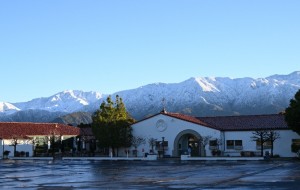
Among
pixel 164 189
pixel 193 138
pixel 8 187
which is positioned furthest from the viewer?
pixel 193 138

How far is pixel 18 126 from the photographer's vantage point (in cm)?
7900

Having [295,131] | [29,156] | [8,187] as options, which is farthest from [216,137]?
[8,187]

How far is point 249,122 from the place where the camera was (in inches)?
2482

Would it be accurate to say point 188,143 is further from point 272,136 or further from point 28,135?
point 28,135

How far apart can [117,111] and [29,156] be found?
1416 cm

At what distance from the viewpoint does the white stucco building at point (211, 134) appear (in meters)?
59.1

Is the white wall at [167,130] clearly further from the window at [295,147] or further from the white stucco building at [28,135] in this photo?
the white stucco building at [28,135]

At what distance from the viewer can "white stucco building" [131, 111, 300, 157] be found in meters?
59.1

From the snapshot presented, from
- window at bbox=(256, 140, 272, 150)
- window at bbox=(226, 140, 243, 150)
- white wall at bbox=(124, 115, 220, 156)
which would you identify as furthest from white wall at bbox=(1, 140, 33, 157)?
window at bbox=(256, 140, 272, 150)

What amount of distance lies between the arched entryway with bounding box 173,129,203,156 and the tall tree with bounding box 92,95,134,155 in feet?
20.4

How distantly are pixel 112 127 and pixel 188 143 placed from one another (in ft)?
32.5

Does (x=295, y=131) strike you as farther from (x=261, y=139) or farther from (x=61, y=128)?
(x=61, y=128)

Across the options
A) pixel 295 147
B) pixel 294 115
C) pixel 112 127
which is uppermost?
pixel 294 115

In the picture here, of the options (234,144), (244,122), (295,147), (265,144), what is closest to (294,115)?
(295,147)
